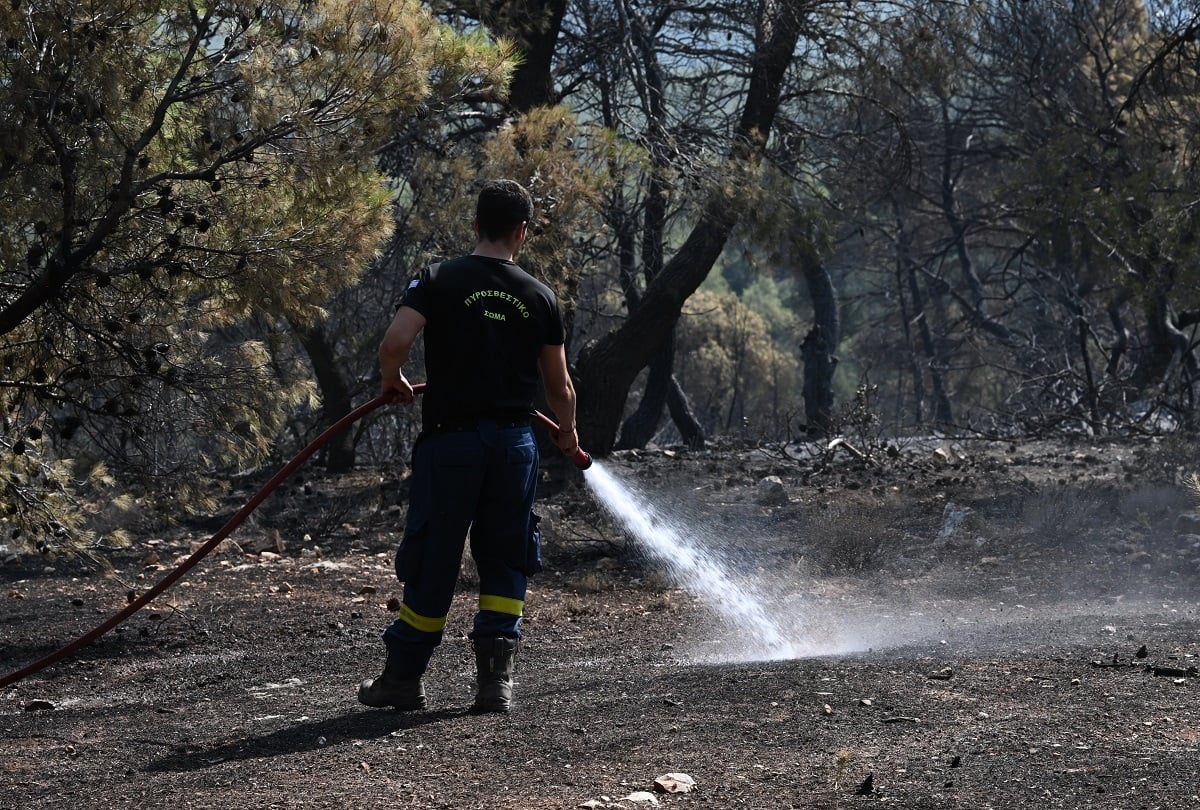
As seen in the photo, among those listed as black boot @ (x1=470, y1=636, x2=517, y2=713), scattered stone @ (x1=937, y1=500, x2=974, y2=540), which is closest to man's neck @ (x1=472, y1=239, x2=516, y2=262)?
black boot @ (x1=470, y1=636, x2=517, y2=713)

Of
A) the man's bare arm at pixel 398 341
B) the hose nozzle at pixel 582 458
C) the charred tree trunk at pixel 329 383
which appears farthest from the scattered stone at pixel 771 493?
the man's bare arm at pixel 398 341

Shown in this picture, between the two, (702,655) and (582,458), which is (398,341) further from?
(702,655)

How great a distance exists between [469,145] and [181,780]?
769 cm

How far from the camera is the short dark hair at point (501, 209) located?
14.9ft

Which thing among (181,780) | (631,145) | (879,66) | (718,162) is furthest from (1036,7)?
(181,780)

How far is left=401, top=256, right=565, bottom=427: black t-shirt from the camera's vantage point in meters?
4.44

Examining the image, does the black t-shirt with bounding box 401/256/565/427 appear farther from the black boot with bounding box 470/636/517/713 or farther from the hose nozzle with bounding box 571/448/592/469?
the black boot with bounding box 470/636/517/713

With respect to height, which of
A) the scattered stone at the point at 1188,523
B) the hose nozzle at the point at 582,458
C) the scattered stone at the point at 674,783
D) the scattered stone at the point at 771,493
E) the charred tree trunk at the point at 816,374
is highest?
the charred tree trunk at the point at 816,374

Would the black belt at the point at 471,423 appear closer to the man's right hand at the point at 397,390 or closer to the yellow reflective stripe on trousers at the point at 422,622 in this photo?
the man's right hand at the point at 397,390

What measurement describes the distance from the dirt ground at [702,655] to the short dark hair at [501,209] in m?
1.64

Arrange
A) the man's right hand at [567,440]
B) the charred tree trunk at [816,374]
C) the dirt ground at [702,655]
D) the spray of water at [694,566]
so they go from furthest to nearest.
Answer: the charred tree trunk at [816,374] → the spray of water at [694,566] → the man's right hand at [567,440] → the dirt ground at [702,655]

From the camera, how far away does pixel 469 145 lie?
35.8 feet

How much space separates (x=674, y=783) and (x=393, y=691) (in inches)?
51.7

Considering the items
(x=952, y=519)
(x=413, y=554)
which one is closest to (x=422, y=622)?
(x=413, y=554)
